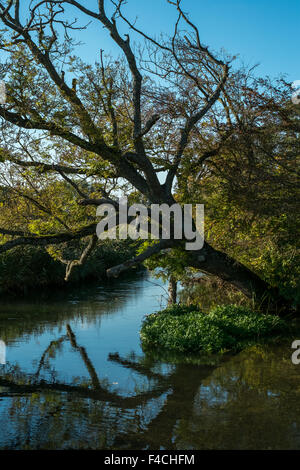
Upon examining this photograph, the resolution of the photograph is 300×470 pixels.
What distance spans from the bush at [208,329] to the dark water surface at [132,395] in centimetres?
47

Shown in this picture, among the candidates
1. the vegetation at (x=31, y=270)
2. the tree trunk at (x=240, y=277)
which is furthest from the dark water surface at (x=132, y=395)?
the vegetation at (x=31, y=270)

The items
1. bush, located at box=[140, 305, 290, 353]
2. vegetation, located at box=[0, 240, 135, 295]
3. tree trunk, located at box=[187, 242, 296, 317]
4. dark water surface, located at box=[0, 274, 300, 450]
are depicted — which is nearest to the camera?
dark water surface, located at box=[0, 274, 300, 450]

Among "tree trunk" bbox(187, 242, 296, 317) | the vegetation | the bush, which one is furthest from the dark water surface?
the vegetation

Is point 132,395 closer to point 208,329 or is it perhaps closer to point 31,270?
point 208,329

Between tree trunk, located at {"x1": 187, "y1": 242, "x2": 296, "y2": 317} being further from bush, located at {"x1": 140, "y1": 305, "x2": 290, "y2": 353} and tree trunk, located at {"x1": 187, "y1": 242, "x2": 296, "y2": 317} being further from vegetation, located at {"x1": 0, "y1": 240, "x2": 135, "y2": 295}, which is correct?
vegetation, located at {"x1": 0, "y1": 240, "x2": 135, "y2": 295}

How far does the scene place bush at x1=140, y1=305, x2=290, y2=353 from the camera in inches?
396

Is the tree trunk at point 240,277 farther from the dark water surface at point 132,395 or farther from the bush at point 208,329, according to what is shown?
the dark water surface at point 132,395

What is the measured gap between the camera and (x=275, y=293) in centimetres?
1335

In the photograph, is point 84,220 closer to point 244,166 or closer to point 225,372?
point 244,166

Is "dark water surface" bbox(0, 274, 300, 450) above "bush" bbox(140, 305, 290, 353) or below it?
below

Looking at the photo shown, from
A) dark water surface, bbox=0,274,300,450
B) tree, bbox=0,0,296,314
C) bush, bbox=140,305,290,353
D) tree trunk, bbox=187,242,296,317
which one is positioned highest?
tree, bbox=0,0,296,314

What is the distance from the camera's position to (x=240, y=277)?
1280 cm

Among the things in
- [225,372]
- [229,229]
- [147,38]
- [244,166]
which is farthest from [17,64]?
[225,372]

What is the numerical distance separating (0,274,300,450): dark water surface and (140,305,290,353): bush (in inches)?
18.5
